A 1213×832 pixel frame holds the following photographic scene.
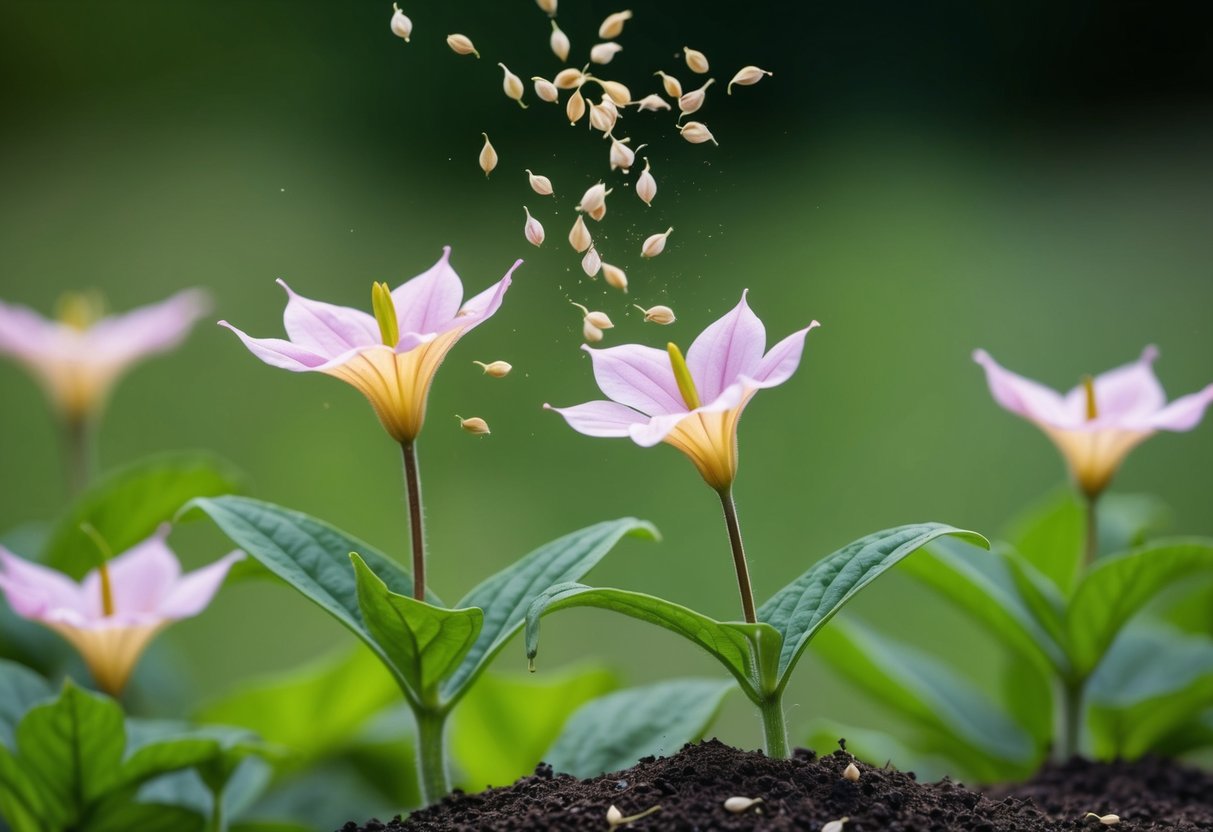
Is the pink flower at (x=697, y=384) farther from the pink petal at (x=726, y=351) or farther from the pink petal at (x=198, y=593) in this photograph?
the pink petal at (x=198, y=593)

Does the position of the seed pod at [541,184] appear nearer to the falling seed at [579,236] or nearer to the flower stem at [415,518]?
the falling seed at [579,236]

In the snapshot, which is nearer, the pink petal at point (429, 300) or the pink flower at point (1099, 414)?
the pink petal at point (429, 300)

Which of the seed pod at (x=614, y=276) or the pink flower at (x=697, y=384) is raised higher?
the seed pod at (x=614, y=276)

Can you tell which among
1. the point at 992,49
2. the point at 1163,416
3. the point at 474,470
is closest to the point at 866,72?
the point at 992,49

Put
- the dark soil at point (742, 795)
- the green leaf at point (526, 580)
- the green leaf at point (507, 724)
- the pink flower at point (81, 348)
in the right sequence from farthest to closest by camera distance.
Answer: the pink flower at point (81, 348) → the green leaf at point (507, 724) → the green leaf at point (526, 580) → the dark soil at point (742, 795)

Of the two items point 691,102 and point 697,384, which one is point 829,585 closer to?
point 697,384

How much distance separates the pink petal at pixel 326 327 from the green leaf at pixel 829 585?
0.27 meters

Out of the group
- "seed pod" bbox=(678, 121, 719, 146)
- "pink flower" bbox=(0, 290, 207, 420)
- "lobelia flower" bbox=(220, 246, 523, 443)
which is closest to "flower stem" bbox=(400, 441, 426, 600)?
"lobelia flower" bbox=(220, 246, 523, 443)

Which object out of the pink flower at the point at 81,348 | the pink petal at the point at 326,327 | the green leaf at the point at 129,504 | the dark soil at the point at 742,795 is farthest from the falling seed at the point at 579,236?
the pink flower at the point at 81,348

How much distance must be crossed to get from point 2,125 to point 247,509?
280 cm

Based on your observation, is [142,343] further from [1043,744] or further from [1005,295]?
[1005,295]

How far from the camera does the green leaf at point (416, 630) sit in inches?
24.8

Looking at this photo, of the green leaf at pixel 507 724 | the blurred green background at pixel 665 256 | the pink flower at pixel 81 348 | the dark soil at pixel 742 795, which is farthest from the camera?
the blurred green background at pixel 665 256

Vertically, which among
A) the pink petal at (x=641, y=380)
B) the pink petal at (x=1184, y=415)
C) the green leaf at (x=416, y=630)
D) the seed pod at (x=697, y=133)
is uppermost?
the seed pod at (x=697, y=133)
